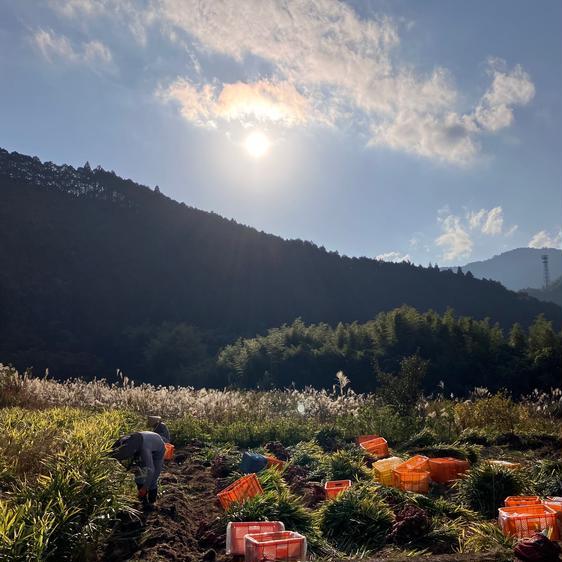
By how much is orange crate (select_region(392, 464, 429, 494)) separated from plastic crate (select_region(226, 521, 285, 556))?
8.92ft

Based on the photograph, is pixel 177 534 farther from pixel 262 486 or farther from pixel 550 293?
pixel 550 293

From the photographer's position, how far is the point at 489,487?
631 centimetres

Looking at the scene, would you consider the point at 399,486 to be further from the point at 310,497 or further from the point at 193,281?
the point at 193,281

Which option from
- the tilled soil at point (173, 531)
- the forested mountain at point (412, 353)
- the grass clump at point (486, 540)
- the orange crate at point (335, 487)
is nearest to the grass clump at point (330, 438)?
the orange crate at point (335, 487)

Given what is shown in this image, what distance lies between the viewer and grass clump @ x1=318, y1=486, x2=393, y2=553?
200 inches

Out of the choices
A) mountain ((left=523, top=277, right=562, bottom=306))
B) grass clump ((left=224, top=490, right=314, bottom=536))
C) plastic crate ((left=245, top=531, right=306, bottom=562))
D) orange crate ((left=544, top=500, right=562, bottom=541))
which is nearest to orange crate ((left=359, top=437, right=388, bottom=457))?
grass clump ((left=224, top=490, right=314, bottom=536))

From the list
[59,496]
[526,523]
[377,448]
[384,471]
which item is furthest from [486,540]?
[377,448]

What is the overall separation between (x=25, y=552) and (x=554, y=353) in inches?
1329

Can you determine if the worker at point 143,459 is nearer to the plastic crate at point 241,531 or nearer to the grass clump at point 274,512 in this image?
the grass clump at point 274,512

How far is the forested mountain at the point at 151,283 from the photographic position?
50.1 metres

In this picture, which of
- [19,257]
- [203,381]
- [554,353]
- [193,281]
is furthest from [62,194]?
[554,353]

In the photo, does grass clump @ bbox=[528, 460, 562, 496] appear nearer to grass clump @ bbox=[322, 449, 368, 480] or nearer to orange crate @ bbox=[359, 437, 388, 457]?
grass clump @ bbox=[322, 449, 368, 480]

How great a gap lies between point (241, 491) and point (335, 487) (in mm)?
1299

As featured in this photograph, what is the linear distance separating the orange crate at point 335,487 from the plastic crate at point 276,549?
7.21 ft
